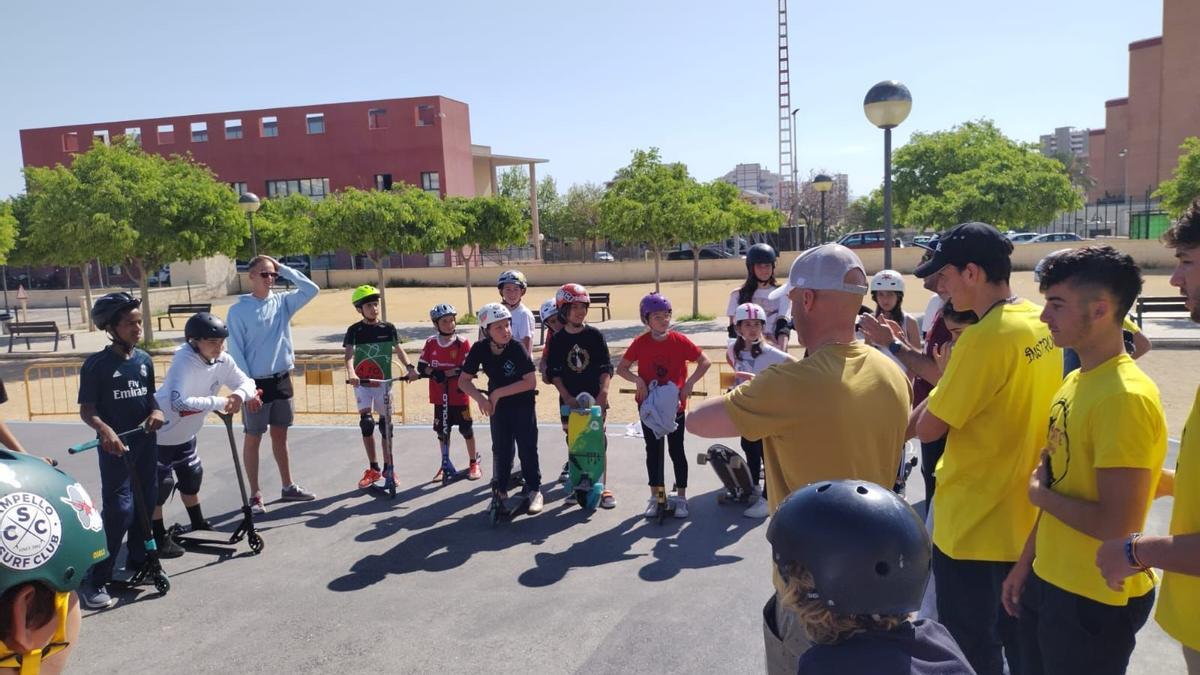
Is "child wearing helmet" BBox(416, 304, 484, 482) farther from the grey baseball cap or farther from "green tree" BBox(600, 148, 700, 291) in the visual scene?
"green tree" BBox(600, 148, 700, 291)

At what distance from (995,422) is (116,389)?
5.28 meters

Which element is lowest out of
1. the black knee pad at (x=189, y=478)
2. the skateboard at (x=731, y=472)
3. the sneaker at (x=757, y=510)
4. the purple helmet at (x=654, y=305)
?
the sneaker at (x=757, y=510)

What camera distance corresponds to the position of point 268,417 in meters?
7.12

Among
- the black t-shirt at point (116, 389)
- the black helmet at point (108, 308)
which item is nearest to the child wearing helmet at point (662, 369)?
the black t-shirt at point (116, 389)

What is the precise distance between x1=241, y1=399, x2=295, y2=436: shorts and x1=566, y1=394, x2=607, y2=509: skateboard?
2.62 metres

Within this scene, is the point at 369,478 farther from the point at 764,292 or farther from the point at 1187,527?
the point at 1187,527

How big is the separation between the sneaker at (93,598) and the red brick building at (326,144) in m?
44.9

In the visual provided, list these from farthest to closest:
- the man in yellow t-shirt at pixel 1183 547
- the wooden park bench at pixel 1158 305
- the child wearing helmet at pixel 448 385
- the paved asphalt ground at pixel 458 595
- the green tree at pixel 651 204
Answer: the green tree at pixel 651 204 → the wooden park bench at pixel 1158 305 → the child wearing helmet at pixel 448 385 → the paved asphalt ground at pixel 458 595 → the man in yellow t-shirt at pixel 1183 547

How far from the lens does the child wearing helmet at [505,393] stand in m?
6.74

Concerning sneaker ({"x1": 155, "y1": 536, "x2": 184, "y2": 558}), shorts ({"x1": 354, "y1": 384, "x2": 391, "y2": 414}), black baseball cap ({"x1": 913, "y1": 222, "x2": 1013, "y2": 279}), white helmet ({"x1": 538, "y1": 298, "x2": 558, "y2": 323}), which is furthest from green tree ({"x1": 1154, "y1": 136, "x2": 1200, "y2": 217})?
sneaker ({"x1": 155, "y1": 536, "x2": 184, "y2": 558})

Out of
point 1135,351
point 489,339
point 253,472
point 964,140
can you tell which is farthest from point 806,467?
point 964,140

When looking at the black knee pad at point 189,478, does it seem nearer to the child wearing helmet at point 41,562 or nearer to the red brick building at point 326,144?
the child wearing helmet at point 41,562

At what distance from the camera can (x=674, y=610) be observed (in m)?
4.87

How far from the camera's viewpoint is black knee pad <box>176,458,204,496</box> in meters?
6.12
